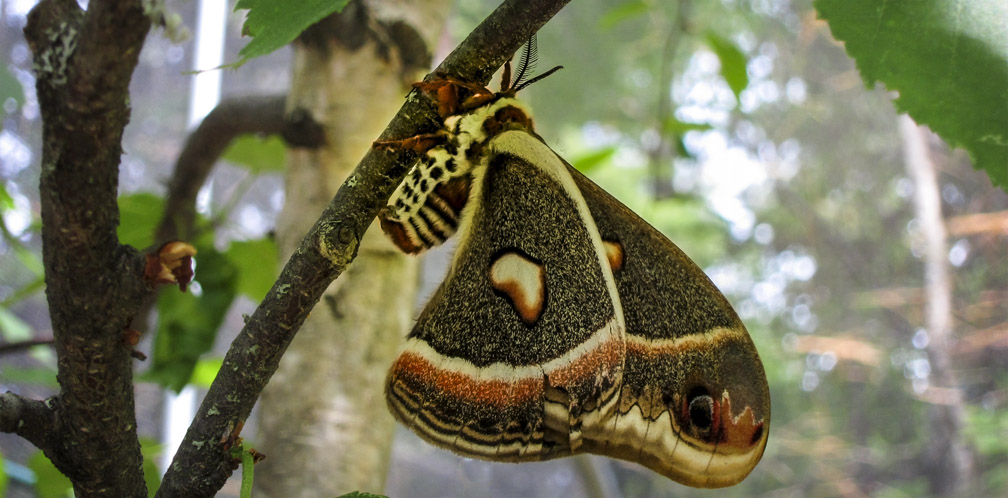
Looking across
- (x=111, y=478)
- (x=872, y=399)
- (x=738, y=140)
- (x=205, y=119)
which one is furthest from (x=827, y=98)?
(x=111, y=478)

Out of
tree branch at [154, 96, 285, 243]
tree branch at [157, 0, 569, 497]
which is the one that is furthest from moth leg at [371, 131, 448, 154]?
tree branch at [154, 96, 285, 243]

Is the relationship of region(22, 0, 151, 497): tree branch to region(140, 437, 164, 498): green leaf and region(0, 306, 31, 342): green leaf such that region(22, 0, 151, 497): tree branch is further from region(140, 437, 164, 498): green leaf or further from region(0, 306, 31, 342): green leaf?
region(0, 306, 31, 342): green leaf

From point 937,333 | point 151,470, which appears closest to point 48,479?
point 151,470

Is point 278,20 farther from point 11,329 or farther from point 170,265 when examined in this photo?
point 11,329

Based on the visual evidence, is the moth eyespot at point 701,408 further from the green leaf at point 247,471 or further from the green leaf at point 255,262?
the green leaf at point 255,262

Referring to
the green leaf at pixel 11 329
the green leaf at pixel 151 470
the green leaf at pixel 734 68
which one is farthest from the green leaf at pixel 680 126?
the green leaf at pixel 11 329

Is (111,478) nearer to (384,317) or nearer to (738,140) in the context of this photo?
(384,317)
